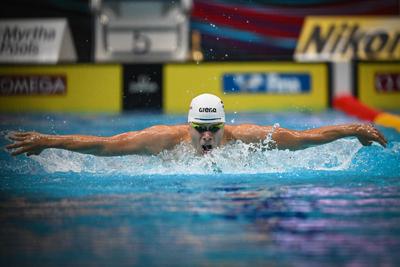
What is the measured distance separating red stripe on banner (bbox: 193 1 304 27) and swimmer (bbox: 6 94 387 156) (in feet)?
28.9

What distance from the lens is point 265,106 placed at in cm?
1070

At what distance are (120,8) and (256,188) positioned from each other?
977 cm

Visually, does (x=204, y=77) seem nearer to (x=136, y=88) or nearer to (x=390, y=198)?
(x=136, y=88)

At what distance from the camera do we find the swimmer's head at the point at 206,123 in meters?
4.87

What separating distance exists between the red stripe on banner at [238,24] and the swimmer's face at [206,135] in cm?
895

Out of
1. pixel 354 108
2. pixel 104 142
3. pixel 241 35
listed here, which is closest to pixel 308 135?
pixel 104 142

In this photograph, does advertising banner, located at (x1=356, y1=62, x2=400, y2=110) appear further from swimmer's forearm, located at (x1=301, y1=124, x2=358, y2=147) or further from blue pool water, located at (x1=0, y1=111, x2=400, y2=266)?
swimmer's forearm, located at (x1=301, y1=124, x2=358, y2=147)

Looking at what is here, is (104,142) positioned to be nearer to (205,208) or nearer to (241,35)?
(205,208)

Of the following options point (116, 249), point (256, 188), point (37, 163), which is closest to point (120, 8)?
point (37, 163)

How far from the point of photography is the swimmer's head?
16.0ft

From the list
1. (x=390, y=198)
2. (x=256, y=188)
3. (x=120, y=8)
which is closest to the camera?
(x=390, y=198)

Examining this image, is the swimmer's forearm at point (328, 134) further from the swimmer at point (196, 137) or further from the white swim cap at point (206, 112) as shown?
the white swim cap at point (206, 112)

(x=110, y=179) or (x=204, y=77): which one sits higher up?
(x=204, y=77)

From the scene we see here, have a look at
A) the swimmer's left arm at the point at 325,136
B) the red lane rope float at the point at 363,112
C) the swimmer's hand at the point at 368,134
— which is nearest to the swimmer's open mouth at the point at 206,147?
the swimmer's left arm at the point at 325,136
